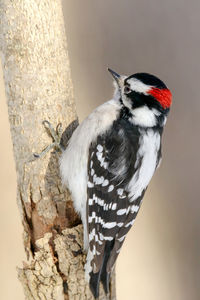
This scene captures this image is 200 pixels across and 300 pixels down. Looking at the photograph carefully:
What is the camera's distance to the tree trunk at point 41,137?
2.07m

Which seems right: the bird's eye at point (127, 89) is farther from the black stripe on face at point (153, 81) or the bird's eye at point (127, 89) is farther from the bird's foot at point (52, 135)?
the bird's foot at point (52, 135)

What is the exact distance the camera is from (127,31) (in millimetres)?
3064

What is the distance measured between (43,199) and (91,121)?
407mm

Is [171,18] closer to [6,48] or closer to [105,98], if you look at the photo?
[105,98]

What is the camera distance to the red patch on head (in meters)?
2.11

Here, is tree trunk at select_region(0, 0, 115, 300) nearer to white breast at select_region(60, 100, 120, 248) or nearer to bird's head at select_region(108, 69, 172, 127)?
white breast at select_region(60, 100, 120, 248)

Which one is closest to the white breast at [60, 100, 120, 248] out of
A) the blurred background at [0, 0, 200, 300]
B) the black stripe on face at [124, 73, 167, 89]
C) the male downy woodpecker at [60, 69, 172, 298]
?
the male downy woodpecker at [60, 69, 172, 298]

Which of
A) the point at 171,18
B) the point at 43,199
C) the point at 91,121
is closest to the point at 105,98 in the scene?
the point at 171,18

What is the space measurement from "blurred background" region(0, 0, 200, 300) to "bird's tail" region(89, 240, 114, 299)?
3.26ft

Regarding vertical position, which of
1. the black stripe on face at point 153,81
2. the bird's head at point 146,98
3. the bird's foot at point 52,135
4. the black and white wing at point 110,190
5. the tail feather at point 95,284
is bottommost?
the tail feather at point 95,284

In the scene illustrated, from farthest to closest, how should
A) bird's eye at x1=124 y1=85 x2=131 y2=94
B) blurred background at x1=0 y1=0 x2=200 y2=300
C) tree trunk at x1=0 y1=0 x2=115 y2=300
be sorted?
blurred background at x1=0 y1=0 x2=200 y2=300
bird's eye at x1=124 y1=85 x2=131 y2=94
tree trunk at x1=0 y1=0 x2=115 y2=300

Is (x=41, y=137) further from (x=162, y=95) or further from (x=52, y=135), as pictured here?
(x=162, y=95)

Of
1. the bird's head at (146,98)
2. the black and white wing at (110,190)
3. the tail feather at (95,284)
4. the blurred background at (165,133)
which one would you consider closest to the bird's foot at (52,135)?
the black and white wing at (110,190)

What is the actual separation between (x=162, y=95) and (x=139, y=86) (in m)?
0.11
